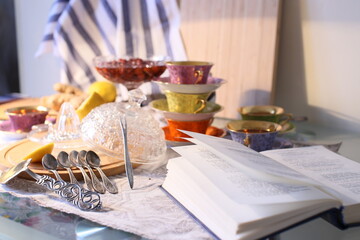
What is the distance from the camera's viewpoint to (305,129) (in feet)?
3.47

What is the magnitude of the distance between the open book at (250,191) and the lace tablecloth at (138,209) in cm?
2

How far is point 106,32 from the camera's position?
1475mm

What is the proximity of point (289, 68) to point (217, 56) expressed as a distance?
Result: 218 mm

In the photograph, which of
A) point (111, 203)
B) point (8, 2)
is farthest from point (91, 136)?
point (8, 2)

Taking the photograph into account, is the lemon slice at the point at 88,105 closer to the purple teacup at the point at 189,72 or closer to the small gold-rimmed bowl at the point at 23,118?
the small gold-rimmed bowl at the point at 23,118

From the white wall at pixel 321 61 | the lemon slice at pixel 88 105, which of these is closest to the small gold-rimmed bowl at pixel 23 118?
the lemon slice at pixel 88 105

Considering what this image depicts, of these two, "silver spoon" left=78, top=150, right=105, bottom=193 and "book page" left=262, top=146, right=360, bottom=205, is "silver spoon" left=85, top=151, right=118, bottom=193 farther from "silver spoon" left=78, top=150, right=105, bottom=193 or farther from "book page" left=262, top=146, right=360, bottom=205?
"book page" left=262, top=146, right=360, bottom=205

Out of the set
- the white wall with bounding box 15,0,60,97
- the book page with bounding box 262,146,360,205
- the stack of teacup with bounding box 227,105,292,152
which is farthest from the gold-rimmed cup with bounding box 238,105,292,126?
the white wall with bounding box 15,0,60,97

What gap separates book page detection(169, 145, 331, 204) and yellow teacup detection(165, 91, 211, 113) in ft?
0.97

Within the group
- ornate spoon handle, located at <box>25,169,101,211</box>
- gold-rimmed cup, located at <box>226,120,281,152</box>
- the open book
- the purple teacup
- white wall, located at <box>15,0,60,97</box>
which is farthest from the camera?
white wall, located at <box>15,0,60,97</box>

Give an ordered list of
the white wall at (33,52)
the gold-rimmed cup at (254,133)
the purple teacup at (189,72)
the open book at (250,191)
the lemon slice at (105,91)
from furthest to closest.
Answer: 1. the white wall at (33,52)
2. the lemon slice at (105,91)
3. the purple teacup at (189,72)
4. the gold-rimmed cup at (254,133)
5. the open book at (250,191)

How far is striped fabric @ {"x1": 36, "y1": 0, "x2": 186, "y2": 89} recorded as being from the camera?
1346 millimetres

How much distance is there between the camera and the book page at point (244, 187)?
469 millimetres

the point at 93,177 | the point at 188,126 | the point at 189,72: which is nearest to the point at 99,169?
the point at 93,177
